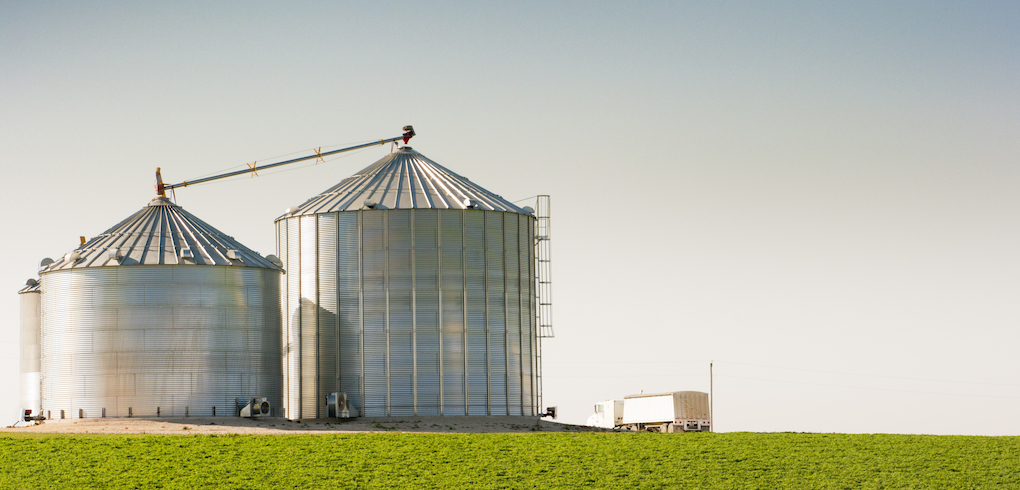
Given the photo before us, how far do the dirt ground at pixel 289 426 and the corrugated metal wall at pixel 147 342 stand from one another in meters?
1.27

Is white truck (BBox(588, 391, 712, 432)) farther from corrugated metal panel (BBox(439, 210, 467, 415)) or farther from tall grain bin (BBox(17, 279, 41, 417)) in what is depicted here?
tall grain bin (BBox(17, 279, 41, 417))

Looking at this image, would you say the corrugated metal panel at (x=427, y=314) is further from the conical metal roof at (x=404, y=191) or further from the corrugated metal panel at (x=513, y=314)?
the corrugated metal panel at (x=513, y=314)

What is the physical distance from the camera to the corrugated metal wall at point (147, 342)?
58.7 metres

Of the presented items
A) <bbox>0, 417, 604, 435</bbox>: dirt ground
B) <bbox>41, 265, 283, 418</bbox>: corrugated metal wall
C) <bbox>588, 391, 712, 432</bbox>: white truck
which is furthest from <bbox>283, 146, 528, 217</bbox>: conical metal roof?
<bbox>588, 391, 712, 432</bbox>: white truck

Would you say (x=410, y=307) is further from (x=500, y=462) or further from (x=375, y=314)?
(x=500, y=462)

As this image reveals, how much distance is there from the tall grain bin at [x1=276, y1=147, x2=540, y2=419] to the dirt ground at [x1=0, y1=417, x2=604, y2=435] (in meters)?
1.01

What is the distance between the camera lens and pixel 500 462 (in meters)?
43.7

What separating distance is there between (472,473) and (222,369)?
22.4 m

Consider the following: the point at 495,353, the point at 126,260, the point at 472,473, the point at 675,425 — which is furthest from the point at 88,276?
the point at 675,425

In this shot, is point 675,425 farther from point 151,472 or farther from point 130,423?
point 151,472

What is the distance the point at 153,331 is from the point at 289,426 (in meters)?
8.71

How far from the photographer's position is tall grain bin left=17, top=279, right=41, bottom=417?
6794 cm

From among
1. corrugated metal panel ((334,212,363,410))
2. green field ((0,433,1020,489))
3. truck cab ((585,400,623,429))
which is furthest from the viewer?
truck cab ((585,400,623,429))

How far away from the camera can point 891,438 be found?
51.1 meters
